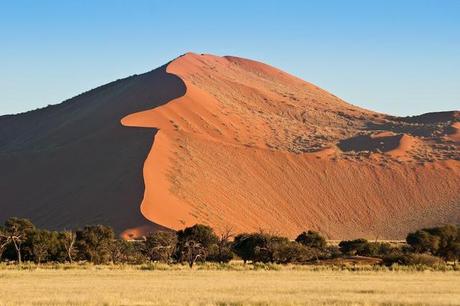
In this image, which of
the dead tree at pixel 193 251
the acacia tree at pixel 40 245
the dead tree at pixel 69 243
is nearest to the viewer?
the acacia tree at pixel 40 245

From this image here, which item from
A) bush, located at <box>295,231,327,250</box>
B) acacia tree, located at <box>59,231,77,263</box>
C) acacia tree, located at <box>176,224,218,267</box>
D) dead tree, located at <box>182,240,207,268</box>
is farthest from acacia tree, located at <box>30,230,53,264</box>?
bush, located at <box>295,231,327,250</box>

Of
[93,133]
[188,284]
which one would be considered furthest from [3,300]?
[93,133]

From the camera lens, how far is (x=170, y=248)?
58.6 metres

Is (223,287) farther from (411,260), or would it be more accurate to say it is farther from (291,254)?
(291,254)

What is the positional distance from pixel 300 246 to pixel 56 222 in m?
34.0

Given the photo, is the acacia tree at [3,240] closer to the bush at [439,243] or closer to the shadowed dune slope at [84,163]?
the shadowed dune slope at [84,163]

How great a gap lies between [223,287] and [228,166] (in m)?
67.2

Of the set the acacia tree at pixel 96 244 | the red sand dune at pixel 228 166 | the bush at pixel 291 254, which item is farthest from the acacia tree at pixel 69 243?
the red sand dune at pixel 228 166

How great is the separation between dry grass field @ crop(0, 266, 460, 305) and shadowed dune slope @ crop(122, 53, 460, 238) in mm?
37081

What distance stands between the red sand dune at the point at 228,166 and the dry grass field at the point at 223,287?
36765 millimetres

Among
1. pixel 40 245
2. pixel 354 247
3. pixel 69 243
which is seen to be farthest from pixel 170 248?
pixel 354 247

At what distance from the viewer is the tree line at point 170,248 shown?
5650cm

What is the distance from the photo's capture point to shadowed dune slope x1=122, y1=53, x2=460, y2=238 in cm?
9131

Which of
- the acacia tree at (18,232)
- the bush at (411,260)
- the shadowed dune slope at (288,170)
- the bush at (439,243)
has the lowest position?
the bush at (411,260)
